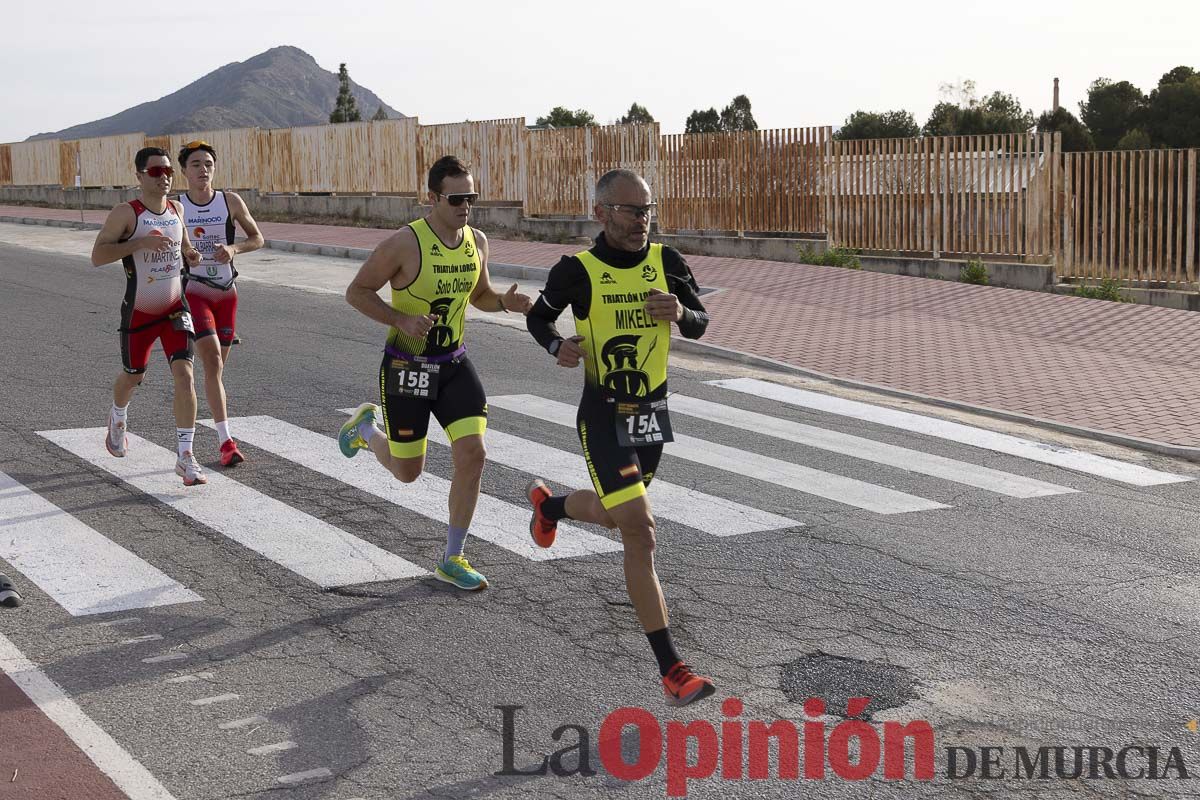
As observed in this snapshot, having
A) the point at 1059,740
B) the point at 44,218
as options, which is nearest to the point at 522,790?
the point at 1059,740

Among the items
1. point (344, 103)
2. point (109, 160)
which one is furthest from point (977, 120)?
point (344, 103)

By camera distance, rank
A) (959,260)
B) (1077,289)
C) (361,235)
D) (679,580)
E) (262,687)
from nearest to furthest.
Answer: (262,687) < (679,580) < (1077,289) < (959,260) < (361,235)

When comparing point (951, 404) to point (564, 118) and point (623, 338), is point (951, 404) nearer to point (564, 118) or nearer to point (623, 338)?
point (623, 338)

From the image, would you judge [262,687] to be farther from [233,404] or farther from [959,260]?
[959,260]

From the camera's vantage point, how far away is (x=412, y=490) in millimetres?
Answer: 8445

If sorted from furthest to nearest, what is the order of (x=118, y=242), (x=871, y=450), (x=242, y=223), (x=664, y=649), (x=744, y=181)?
(x=744, y=181), (x=871, y=450), (x=242, y=223), (x=118, y=242), (x=664, y=649)

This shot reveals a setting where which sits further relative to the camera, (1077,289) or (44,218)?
(44,218)

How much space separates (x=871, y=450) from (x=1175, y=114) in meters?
36.4

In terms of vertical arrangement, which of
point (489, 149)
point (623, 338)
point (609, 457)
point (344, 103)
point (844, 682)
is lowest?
point (844, 682)

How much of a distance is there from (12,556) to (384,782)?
3.35 meters

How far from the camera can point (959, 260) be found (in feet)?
66.3

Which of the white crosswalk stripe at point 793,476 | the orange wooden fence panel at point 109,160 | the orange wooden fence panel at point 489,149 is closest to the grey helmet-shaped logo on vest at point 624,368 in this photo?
the white crosswalk stripe at point 793,476

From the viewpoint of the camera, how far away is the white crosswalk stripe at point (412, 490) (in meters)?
7.31

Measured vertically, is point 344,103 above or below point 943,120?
above
